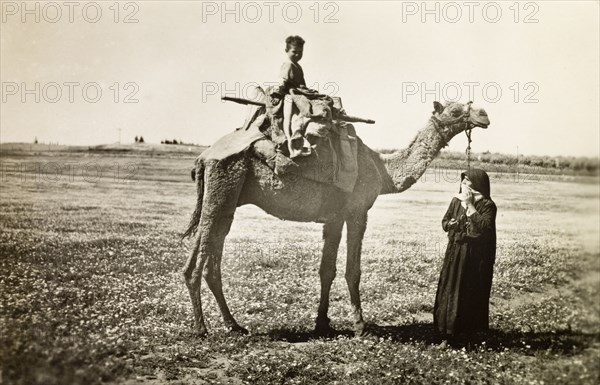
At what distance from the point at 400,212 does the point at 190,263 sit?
8.11 meters

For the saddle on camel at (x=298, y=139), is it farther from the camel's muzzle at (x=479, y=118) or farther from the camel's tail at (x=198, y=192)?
the camel's muzzle at (x=479, y=118)

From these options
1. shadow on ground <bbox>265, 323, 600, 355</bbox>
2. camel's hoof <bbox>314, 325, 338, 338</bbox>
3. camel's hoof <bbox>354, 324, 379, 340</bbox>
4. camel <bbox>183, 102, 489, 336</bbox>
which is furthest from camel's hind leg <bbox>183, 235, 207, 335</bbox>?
camel's hoof <bbox>354, 324, 379, 340</bbox>

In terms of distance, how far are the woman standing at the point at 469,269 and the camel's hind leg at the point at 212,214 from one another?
10.1 ft

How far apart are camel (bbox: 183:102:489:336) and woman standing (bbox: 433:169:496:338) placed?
1.08 m

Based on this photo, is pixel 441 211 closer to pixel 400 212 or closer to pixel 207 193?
pixel 400 212

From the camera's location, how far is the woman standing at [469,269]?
23.1 feet

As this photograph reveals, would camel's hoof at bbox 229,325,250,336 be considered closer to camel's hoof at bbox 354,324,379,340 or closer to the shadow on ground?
the shadow on ground

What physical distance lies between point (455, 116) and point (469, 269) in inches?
89.6

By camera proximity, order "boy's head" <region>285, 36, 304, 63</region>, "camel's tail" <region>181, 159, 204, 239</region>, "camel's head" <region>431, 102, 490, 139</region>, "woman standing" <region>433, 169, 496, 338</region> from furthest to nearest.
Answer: "camel's head" <region>431, 102, 490, 139</region> < "boy's head" <region>285, 36, 304, 63</region> < "camel's tail" <region>181, 159, 204, 239</region> < "woman standing" <region>433, 169, 496, 338</region>

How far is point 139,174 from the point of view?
1542 centimetres

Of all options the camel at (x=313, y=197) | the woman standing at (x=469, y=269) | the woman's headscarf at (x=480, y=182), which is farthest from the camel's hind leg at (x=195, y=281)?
the woman's headscarf at (x=480, y=182)

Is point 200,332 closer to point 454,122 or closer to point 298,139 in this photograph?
point 298,139

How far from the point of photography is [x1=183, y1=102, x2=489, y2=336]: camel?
7082mm

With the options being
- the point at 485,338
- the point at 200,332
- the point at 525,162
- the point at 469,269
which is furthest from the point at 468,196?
the point at 525,162
